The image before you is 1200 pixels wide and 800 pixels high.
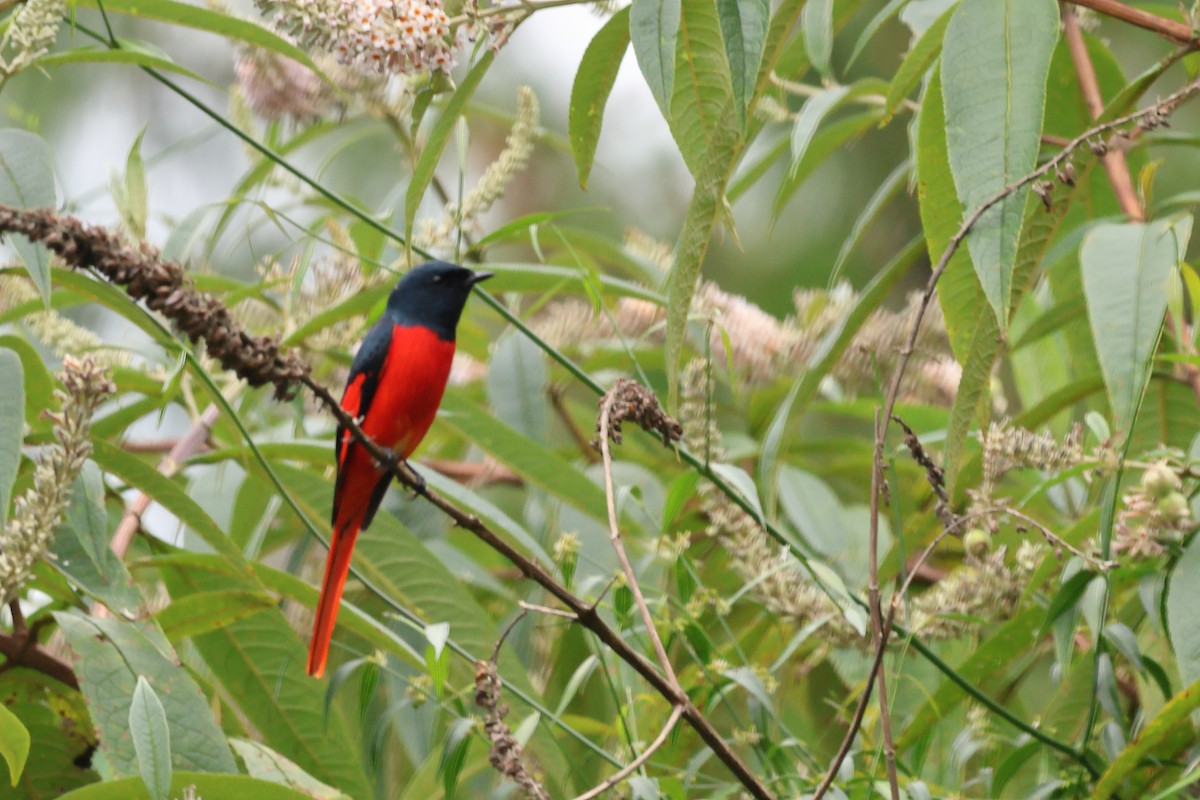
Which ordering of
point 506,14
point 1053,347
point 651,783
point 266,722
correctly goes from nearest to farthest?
point 651,783 → point 506,14 → point 266,722 → point 1053,347

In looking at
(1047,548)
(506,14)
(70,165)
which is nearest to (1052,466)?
(1047,548)

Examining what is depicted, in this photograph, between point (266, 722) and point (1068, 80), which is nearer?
→ point (266, 722)

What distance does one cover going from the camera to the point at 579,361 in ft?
11.1

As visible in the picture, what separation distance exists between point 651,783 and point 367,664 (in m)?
0.58

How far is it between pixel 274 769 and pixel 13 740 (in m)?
0.41

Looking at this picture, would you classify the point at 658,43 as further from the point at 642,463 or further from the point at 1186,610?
the point at 642,463

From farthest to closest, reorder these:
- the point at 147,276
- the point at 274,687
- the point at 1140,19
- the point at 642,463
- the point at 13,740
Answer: the point at 642,463 → the point at 274,687 → the point at 1140,19 → the point at 13,740 → the point at 147,276

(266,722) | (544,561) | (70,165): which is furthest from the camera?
(70,165)

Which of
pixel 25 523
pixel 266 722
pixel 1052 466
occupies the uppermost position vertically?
pixel 1052 466

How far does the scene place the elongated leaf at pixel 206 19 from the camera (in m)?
2.40

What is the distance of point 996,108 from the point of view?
1642 mm

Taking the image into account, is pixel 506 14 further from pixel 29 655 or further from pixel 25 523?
pixel 29 655

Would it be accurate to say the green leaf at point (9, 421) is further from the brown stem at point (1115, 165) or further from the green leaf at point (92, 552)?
the brown stem at point (1115, 165)

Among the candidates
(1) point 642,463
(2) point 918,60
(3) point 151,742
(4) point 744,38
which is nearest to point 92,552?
(3) point 151,742
